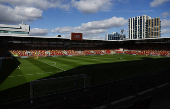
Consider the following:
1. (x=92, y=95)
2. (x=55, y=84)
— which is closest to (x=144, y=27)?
(x=55, y=84)

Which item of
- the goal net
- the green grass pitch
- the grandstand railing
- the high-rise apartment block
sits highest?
the high-rise apartment block

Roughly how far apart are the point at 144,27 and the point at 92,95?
157 meters

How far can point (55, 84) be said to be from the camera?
8070mm

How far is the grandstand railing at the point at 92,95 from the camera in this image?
11.0ft

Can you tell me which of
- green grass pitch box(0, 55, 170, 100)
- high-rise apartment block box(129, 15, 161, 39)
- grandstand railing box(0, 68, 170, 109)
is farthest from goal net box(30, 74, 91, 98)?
high-rise apartment block box(129, 15, 161, 39)

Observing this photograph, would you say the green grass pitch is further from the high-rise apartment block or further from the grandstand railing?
the high-rise apartment block

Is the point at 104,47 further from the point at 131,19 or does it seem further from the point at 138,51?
the point at 131,19

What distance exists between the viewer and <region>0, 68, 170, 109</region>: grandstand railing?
337cm

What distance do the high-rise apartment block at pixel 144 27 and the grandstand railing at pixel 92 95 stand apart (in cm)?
15064

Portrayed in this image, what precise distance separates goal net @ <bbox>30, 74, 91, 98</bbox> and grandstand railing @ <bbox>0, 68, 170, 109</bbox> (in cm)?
406

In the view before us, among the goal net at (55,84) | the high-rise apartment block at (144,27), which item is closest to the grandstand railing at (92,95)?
the goal net at (55,84)

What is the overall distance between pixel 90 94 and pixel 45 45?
2096 inches

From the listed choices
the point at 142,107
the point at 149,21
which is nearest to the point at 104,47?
the point at 142,107

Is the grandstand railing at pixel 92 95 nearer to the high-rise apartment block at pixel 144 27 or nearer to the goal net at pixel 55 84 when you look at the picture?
the goal net at pixel 55 84
